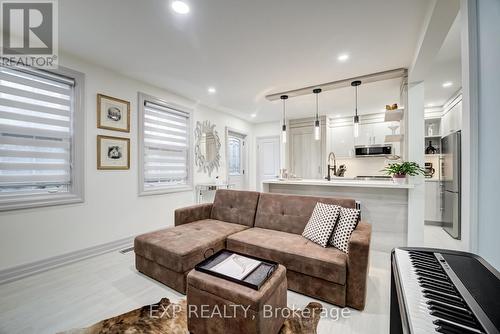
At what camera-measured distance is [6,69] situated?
7.38 ft

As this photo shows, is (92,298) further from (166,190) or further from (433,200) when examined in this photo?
(433,200)

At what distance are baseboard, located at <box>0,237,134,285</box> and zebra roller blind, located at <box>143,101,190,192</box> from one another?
96cm

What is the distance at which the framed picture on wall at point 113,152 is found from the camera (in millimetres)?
2955

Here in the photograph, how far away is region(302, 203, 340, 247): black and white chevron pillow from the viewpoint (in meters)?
2.07

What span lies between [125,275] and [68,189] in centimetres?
139

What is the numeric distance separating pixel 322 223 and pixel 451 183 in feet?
10.6

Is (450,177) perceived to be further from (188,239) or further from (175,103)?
(175,103)

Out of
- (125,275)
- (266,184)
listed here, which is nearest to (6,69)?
(125,275)

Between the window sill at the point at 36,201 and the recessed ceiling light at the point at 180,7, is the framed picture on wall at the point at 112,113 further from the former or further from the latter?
the recessed ceiling light at the point at 180,7

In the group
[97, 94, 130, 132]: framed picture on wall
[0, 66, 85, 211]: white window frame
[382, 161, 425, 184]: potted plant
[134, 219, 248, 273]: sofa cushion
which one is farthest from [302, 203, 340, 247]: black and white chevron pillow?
[97, 94, 130, 132]: framed picture on wall

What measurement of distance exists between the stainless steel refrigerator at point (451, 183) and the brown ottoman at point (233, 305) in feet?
12.5

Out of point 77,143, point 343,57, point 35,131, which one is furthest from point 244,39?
point 35,131

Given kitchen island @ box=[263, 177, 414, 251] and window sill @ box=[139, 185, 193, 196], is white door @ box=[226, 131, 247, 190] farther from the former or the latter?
kitchen island @ box=[263, 177, 414, 251]

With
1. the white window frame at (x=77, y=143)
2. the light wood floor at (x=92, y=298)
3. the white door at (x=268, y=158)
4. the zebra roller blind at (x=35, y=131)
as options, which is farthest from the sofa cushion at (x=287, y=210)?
the white door at (x=268, y=158)
